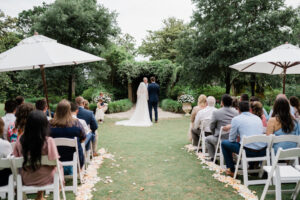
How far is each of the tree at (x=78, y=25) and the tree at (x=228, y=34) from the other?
478 cm

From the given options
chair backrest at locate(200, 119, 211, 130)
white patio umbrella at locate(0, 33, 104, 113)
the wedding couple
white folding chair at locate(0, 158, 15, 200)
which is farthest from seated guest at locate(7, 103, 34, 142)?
the wedding couple

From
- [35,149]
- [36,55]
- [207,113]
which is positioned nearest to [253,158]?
[207,113]

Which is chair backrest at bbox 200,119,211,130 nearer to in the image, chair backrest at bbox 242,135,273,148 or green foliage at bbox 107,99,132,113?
chair backrest at bbox 242,135,273,148

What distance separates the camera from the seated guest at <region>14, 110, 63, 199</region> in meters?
3.05

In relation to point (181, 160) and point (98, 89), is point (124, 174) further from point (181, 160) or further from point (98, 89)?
point (98, 89)

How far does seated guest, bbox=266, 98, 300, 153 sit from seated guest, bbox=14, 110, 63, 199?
3.61m

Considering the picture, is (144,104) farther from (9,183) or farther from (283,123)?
(9,183)

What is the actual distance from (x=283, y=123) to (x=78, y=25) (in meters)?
12.5

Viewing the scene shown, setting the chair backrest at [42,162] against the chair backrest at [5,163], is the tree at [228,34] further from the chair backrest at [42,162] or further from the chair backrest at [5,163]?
the chair backrest at [5,163]

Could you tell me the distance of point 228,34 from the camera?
13.4 metres

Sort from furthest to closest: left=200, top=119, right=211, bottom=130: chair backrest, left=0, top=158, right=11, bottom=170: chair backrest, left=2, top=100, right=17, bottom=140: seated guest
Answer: left=200, top=119, right=211, bottom=130: chair backrest, left=2, top=100, right=17, bottom=140: seated guest, left=0, top=158, right=11, bottom=170: chair backrest

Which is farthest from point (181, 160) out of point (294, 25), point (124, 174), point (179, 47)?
point (294, 25)

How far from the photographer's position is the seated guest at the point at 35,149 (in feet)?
10.0

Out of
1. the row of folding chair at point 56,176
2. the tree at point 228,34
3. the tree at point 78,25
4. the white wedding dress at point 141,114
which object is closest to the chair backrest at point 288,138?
the row of folding chair at point 56,176
